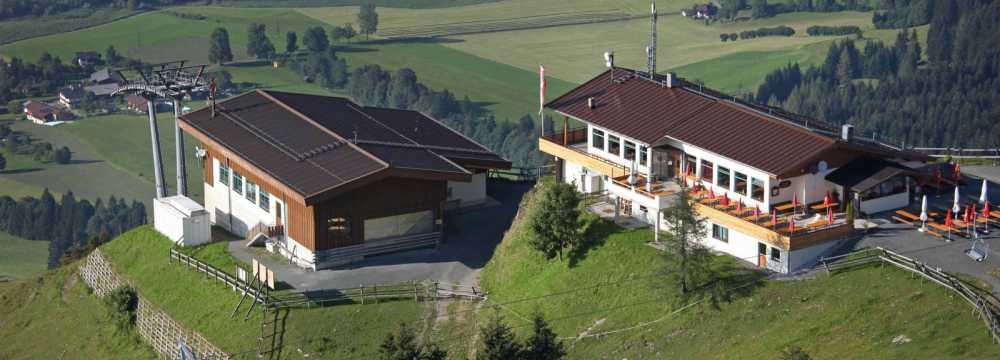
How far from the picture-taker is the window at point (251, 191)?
91.6m

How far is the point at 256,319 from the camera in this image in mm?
80812

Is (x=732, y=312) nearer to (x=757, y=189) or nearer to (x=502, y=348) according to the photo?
(x=757, y=189)

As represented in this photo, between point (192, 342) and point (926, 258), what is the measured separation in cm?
3774

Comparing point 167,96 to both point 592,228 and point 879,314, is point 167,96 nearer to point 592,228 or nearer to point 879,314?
point 592,228

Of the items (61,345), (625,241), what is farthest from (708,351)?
(61,345)

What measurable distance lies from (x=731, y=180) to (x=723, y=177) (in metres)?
0.82

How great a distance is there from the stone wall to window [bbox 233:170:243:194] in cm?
861

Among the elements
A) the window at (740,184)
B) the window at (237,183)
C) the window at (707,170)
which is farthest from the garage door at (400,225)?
the window at (740,184)

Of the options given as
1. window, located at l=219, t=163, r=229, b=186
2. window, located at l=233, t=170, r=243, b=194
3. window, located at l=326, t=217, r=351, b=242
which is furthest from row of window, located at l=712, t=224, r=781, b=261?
window, located at l=219, t=163, r=229, b=186

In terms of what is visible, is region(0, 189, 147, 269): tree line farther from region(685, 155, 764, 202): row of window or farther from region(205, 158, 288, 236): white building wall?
region(685, 155, 764, 202): row of window

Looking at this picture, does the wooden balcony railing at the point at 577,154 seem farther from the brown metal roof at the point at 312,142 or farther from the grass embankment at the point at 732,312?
the brown metal roof at the point at 312,142

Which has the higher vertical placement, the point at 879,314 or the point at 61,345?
the point at 879,314

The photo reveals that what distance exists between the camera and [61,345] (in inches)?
3607

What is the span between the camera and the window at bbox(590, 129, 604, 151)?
86375 millimetres
